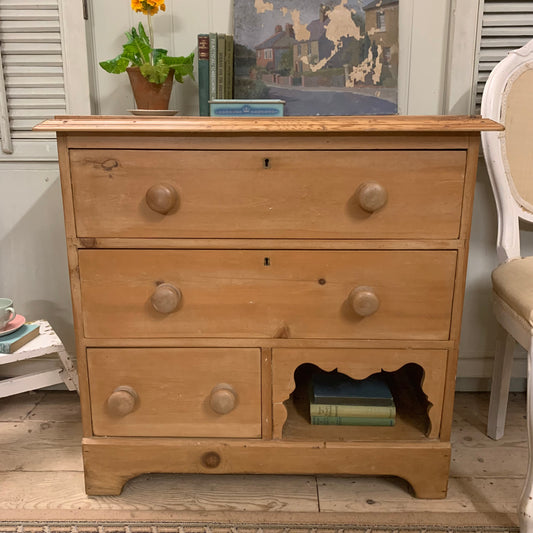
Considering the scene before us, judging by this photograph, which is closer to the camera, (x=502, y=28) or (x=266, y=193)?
(x=266, y=193)

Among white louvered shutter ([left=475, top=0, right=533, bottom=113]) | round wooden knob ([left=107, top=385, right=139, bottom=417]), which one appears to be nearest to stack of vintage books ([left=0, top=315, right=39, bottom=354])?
round wooden knob ([left=107, top=385, right=139, bottom=417])

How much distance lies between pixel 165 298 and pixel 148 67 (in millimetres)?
622

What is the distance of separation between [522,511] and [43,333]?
1.34 m

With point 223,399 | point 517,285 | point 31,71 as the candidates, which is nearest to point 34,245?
point 31,71

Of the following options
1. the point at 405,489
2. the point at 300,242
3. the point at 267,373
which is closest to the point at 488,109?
the point at 300,242

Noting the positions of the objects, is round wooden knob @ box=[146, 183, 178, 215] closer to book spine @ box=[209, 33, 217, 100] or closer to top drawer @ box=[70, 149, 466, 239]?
top drawer @ box=[70, 149, 466, 239]

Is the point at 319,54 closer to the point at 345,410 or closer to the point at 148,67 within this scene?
the point at 148,67

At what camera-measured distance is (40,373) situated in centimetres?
154

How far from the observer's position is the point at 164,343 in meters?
1.25

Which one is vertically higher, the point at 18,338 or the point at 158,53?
the point at 158,53

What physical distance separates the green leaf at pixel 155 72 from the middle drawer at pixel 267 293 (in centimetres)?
49

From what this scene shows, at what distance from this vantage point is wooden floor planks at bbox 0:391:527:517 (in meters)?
1.31

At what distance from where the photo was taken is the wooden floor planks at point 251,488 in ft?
4.30

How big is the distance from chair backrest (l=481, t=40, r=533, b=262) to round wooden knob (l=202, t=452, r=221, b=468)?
0.91 m
